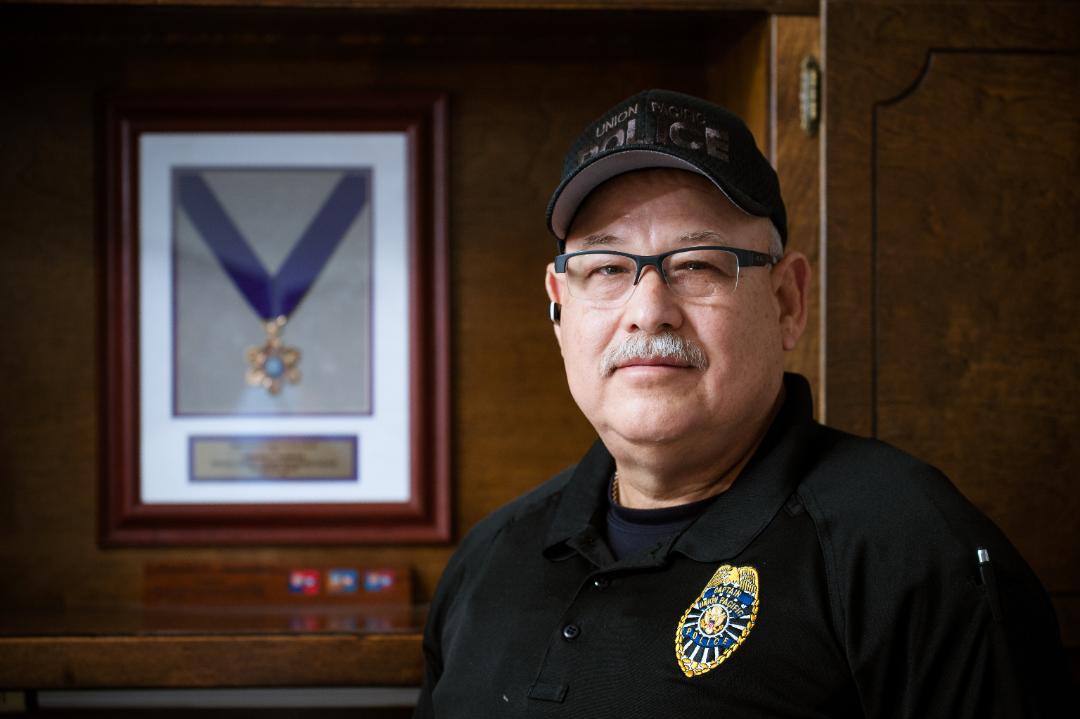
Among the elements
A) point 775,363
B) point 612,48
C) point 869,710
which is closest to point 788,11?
point 612,48

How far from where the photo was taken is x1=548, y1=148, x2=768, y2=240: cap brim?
115 centimetres

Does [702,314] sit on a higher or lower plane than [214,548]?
higher

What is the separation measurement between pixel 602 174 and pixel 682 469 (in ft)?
1.19

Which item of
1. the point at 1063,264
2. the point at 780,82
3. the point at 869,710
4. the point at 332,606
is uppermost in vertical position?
the point at 780,82

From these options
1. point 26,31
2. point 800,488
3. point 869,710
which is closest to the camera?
point 869,710

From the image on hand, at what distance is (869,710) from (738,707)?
0.13 meters

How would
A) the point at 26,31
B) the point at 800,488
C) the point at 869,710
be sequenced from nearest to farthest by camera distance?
the point at 869,710 < the point at 800,488 < the point at 26,31

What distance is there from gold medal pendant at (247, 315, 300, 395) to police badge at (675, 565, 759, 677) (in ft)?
3.50

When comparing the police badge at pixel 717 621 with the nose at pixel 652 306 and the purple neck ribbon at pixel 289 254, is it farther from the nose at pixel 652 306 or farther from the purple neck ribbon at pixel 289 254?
the purple neck ribbon at pixel 289 254

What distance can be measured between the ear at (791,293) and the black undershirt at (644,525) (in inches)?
9.1

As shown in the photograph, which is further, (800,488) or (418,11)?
(418,11)

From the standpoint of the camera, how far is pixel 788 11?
1513 mm

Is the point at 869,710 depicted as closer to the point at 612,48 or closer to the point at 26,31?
the point at 612,48

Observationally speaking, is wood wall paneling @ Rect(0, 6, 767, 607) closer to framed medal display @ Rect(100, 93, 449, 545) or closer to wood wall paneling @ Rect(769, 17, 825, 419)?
framed medal display @ Rect(100, 93, 449, 545)
